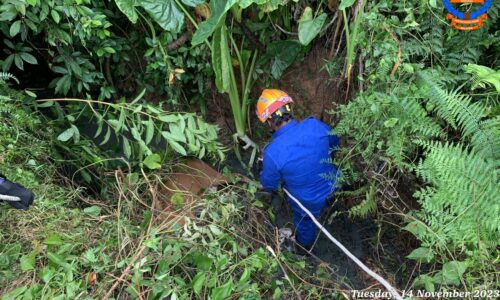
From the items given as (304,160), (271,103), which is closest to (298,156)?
(304,160)

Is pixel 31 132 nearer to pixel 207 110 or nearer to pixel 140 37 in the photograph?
pixel 140 37

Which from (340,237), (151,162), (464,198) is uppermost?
(464,198)

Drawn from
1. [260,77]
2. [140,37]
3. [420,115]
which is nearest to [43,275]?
[420,115]

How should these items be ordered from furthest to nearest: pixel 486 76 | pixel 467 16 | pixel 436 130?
pixel 467 16
pixel 436 130
pixel 486 76

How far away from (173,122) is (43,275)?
3.73 feet

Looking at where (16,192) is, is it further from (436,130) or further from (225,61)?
(436,130)

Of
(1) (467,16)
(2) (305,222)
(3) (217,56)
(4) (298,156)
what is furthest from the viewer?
(2) (305,222)

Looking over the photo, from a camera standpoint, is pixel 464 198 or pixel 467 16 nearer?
pixel 464 198

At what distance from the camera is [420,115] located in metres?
1.75

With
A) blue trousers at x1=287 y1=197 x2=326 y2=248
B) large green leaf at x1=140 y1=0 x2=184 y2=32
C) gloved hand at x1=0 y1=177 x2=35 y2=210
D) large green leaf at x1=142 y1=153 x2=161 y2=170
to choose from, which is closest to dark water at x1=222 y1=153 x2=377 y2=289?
blue trousers at x1=287 y1=197 x2=326 y2=248

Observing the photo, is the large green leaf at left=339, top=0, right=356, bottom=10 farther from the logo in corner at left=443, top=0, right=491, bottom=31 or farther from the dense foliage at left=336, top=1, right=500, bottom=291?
the logo in corner at left=443, top=0, right=491, bottom=31

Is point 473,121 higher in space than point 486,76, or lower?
lower

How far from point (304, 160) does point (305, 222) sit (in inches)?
20.4

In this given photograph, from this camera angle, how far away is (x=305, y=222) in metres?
2.64
